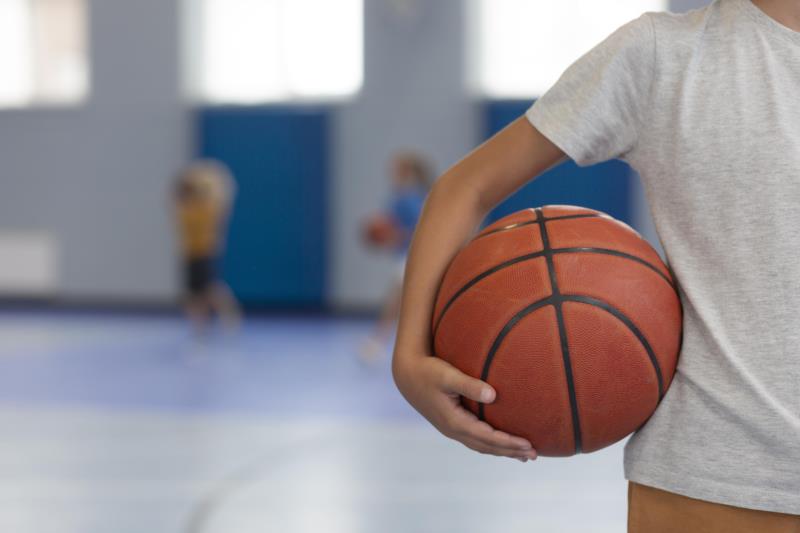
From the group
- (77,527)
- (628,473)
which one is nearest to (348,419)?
(77,527)

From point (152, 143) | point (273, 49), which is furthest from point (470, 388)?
point (152, 143)

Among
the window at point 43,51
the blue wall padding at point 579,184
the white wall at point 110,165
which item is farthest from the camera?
the window at point 43,51

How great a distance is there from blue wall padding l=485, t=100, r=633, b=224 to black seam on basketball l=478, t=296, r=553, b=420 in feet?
23.0

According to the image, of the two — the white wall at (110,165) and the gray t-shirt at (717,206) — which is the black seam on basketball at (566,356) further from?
the white wall at (110,165)

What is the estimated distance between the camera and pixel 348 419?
443 cm

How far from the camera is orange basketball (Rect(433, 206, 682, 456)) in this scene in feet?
3.46

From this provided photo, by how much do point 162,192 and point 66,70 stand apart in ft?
4.80

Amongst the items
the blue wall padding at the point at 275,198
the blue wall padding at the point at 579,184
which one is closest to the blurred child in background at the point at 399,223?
the blue wall padding at the point at 579,184

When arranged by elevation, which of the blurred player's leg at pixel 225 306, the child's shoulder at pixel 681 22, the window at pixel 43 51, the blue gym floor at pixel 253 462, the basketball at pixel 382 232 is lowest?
the blurred player's leg at pixel 225 306

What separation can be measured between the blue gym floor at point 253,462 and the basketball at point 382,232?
800 mm

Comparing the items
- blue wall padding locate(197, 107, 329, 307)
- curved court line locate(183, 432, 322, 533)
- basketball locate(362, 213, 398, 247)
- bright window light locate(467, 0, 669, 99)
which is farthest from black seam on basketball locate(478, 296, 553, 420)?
blue wall padding locate(197, 107, 329, 307)

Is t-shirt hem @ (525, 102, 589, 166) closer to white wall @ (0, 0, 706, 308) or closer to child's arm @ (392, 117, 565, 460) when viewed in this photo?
child's arm @ (392, 117, 565, 460)

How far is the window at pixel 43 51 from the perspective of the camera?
918cm

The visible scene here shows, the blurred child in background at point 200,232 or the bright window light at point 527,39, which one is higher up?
the bright window light at point 527,39
